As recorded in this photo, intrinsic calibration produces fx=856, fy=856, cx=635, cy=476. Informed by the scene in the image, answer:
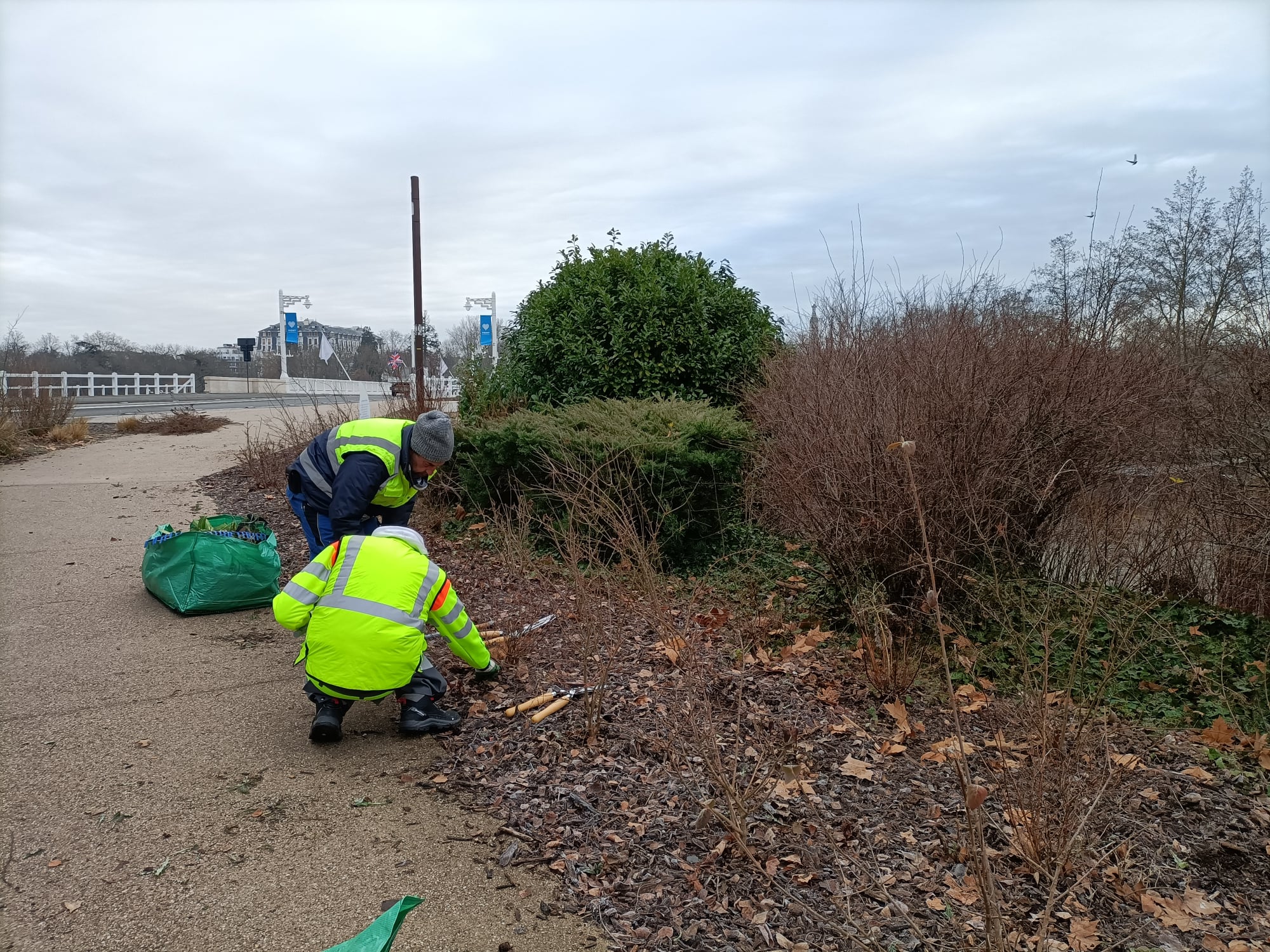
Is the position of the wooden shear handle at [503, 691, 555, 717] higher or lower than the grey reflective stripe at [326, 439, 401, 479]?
lower

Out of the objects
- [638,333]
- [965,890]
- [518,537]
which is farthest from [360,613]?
[638,333]

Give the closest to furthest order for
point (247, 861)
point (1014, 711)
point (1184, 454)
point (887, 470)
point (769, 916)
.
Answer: point (769, 916)
point (247, 861)
point (1014, 711)
point (887, 470)
point (1184, 454)

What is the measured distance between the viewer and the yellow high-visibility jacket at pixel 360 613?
12.0ft

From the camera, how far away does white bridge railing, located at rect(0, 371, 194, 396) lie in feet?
84.1

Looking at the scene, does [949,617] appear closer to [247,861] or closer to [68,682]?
[247,861]

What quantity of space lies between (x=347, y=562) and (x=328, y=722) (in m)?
0.73

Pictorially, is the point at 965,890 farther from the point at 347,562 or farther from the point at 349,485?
the point at 349,485

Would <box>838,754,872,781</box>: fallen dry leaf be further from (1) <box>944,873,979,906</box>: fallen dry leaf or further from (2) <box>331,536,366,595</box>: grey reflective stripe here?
(2) <box>331,536,366,595</box>: grey reflective stripe

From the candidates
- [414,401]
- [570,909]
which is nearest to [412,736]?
[570,909]

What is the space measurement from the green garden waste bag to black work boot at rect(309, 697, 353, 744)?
218 centimetres

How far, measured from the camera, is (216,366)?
48.5 meters

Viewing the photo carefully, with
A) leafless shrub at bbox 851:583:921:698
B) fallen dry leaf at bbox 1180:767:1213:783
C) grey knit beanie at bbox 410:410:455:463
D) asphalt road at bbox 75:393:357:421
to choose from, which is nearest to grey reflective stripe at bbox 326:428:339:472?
grey knit beanie at bbox 410:410:455:463

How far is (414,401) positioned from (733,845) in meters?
8.12

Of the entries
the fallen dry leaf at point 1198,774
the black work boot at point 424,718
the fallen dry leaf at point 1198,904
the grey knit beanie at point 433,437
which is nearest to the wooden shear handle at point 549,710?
the black work boot at point 424,718
